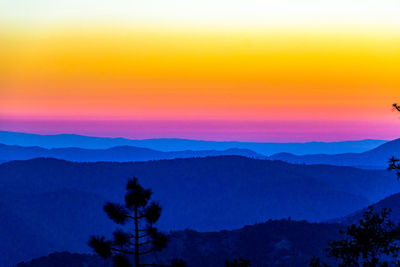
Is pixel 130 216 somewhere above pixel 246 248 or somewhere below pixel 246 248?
above

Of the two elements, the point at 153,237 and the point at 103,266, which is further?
the point at 103,266

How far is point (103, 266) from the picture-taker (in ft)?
395

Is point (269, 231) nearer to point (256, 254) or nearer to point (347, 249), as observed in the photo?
point (256, 254)

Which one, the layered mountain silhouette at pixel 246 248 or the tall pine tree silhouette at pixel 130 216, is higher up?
the tall pine tree silhouette at pixel 130 216

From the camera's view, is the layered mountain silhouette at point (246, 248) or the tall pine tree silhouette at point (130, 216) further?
the layered mountain silhouette at point (246, 248)

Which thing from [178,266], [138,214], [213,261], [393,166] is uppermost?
[393,166]

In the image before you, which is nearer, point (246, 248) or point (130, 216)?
point (130, 216)

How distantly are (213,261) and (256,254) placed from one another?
952 cm

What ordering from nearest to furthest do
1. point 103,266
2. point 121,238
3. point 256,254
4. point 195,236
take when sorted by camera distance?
point 121,238 < point 103,266 < point 256,254 < point 195,236

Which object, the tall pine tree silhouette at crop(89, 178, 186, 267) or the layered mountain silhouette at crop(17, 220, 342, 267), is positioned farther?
the layered mountain silhouette at crop(17, 220, 342, 267)

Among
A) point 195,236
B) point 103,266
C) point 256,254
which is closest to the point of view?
point 103,266

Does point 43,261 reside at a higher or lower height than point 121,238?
lower

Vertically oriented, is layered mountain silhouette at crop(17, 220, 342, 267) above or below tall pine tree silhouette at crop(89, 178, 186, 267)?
below

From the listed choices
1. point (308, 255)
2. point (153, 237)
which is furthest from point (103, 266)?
point (153, 237)
